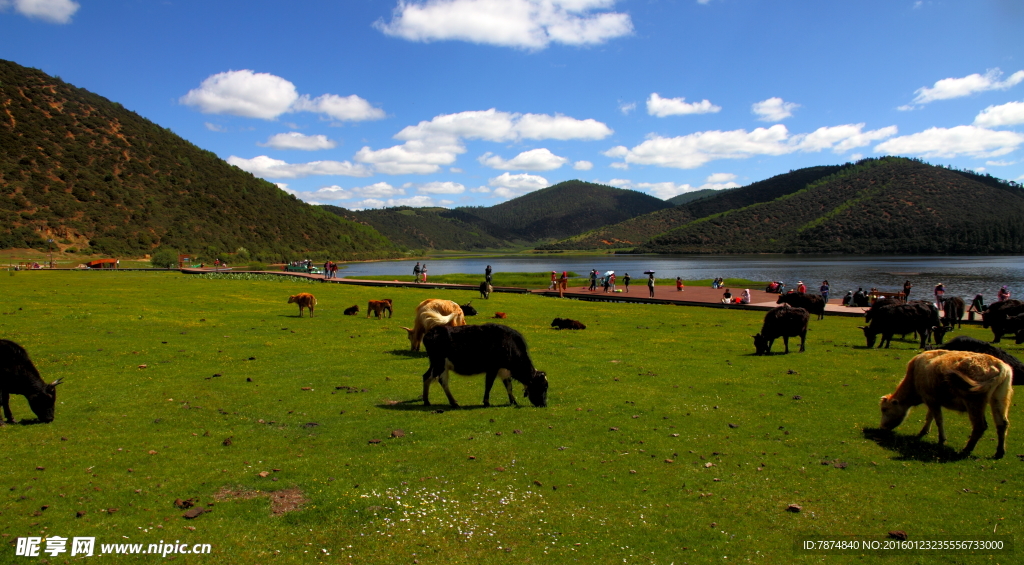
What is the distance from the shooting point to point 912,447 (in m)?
8.63

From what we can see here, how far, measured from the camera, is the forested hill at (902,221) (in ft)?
468

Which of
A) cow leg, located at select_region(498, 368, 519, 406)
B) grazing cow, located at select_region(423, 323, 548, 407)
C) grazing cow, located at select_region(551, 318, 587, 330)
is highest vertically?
grazing cow, located at select_region(423, 323, 548, 407)

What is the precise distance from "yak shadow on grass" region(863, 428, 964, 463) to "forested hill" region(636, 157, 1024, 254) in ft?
553

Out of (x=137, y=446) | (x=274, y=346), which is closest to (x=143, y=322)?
(x=274, y=346)

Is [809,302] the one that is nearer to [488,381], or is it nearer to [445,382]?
[488,381]

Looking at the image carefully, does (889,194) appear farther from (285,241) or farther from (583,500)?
(583,500)

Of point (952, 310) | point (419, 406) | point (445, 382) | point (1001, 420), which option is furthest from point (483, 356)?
point (952, 310)

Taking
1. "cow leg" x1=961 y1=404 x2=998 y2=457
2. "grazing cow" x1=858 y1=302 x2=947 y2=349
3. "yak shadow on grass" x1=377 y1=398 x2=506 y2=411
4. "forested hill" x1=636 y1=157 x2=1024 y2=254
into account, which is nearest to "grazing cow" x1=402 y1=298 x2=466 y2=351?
"yak shadow on grass" x1=377 y1=398 x2=506 y2=411

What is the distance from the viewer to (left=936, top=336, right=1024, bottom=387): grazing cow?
1109 centimetres

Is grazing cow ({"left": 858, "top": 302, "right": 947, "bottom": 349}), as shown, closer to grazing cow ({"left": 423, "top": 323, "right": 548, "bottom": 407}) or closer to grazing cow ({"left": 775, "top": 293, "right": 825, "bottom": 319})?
grazing cow ({"left": 775, "top": 293, "right": 825, "bottom": 319})

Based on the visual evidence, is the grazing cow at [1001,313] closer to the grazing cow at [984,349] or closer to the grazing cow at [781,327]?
the grazing cow at [781,327]

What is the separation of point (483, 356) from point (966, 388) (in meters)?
8.07

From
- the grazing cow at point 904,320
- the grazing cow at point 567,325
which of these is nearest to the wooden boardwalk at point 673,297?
the grazing cow at point 904,320

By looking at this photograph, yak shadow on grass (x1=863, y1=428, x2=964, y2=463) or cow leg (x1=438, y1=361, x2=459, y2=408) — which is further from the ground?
cow leg (x1=438, y1=361, x2=459, y2=408)
